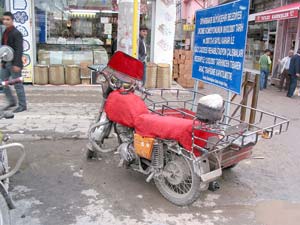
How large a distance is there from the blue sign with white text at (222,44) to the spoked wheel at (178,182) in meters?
1.44

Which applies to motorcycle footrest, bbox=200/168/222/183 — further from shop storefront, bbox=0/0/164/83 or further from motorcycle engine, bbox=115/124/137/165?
shop storefront, bbox=0/0/164/83

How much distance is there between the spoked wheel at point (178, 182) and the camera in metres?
3.42

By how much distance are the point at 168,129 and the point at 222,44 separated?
1.94 meters

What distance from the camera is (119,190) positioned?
12.7 ft

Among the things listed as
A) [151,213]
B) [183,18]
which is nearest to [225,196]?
[151,213]

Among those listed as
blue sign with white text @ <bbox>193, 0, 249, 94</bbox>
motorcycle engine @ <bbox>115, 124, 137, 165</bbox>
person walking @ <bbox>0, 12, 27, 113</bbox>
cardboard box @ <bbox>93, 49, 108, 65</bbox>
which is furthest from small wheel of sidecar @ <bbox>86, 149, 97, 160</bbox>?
cardboard box @ <bbox>93, 49, 108, 65</bbox>

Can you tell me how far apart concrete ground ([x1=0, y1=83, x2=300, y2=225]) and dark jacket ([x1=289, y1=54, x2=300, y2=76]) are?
5.90 metres

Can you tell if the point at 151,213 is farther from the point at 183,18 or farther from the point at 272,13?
the point at 183,18

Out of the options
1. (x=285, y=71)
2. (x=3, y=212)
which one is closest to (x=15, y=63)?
(x=3, y=212)

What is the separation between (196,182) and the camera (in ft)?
11.0

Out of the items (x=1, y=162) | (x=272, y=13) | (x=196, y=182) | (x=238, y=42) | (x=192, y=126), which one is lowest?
(x=196, y=182)

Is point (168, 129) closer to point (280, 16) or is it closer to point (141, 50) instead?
point (141, 50)

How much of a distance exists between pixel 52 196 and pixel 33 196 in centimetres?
20

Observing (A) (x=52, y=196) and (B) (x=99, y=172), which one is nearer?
(A) (x=52, y=196)
